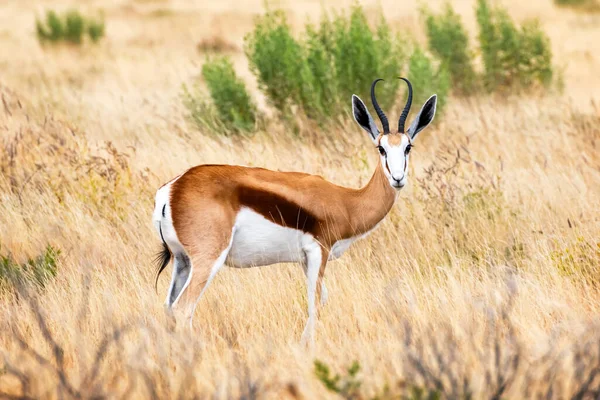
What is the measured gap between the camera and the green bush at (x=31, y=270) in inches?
222

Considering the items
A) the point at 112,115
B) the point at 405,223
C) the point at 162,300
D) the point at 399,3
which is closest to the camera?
the point at 162,300

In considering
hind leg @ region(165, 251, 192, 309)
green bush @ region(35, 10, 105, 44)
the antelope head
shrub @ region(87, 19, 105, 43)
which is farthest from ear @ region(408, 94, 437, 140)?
shrub @ region(87, 19, 105, 43)

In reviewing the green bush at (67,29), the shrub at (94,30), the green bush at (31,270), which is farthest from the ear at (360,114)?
the shrub at (94,30)

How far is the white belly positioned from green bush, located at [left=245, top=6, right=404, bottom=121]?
479 cm

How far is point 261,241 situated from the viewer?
15.7 ft

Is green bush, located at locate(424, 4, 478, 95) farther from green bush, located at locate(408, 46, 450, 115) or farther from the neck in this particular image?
the neck

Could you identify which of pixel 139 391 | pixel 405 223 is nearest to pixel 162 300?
pixel 139 391

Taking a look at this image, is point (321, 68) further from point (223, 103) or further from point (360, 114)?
point (360, 114)

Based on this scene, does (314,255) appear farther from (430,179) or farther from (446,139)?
(446,139)

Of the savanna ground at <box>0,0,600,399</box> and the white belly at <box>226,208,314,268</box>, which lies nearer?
the savanna ground at <box>0,0,600,399</box>

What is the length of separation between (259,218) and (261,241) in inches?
4.9

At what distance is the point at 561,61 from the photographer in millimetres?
15953

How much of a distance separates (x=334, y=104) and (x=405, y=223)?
11.1ft

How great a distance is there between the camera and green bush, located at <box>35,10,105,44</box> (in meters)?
19.6
